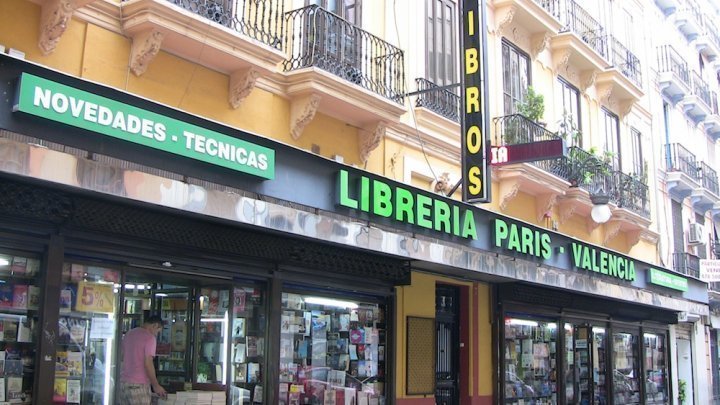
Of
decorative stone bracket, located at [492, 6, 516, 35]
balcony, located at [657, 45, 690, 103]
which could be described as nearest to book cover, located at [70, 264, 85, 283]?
decorative stone bracket, located at [492, 6, 516, 35]

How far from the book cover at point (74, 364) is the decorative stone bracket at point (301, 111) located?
→ 13.9 ft

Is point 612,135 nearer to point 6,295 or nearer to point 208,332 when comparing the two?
point 208,332

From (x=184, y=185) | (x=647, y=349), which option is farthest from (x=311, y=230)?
(x=647, y=349)

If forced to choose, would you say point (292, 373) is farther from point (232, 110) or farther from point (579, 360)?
point (579, 360)

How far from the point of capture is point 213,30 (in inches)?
352

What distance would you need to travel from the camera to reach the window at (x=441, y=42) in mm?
13938

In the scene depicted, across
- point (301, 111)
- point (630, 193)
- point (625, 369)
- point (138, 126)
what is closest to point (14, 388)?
point (138, 126)

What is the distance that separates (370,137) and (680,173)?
15.5 m

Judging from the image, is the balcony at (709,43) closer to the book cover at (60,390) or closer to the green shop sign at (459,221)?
the green shop sign at (459,221)

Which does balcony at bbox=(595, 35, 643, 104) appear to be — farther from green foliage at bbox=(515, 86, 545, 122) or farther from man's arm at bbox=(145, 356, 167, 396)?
man's arm at bbox=(145, 356, 167, 396)

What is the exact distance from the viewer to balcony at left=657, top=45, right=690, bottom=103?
25.2m

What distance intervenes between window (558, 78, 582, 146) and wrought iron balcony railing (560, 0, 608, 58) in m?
1.27

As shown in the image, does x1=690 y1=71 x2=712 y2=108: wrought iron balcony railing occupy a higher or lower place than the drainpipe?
higher

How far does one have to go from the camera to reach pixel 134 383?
9.39m
